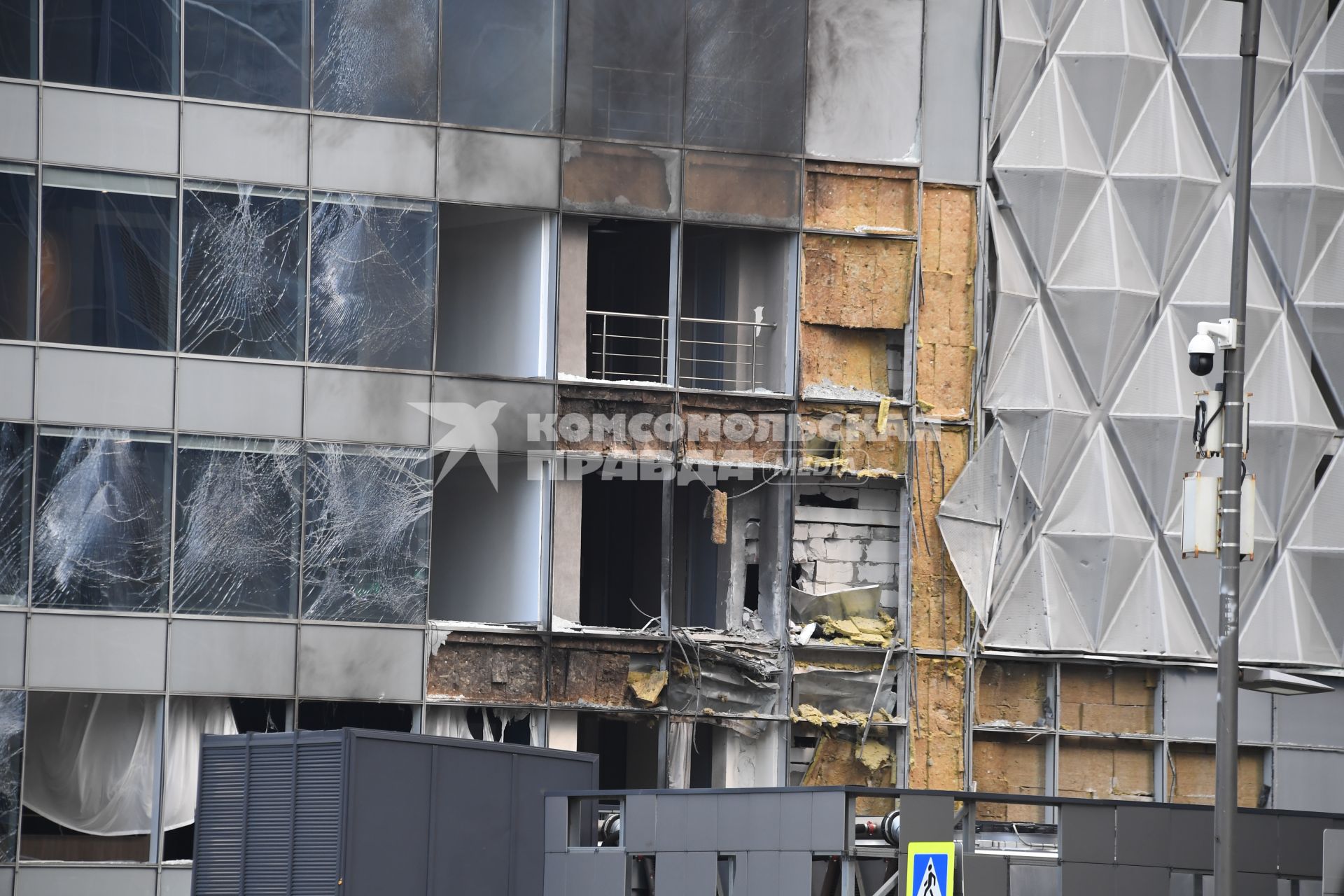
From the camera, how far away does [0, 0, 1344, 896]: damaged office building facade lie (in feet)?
80.7

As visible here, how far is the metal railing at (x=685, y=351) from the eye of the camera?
27.8 metres

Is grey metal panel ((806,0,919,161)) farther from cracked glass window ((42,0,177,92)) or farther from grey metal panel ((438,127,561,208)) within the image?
cracked glass window ((42,0,177,92))

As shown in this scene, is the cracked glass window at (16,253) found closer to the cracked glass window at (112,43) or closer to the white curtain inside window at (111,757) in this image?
the cracked glass window at (112,43)

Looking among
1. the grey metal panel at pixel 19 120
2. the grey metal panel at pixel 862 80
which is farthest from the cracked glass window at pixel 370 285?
the grey metal panel at pixel 862 80

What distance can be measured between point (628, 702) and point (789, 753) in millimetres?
2520

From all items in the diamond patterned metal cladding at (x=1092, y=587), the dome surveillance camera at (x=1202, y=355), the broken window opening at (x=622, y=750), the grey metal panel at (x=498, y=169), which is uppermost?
the grey metal panel at (x=498, y=169)

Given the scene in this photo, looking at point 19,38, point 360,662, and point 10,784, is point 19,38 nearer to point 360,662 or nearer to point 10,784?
point 360,662

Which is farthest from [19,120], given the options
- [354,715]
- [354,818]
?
[354,818]

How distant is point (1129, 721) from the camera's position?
1061 inches

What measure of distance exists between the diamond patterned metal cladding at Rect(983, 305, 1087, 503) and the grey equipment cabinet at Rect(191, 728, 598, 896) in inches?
427

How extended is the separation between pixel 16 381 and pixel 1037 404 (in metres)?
14.6

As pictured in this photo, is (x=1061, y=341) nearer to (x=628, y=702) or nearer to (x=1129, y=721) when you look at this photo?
(x=1129, y=721)

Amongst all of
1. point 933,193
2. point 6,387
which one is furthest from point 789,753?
point 6,387

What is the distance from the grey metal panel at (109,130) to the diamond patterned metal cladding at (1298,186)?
16.0 meters
